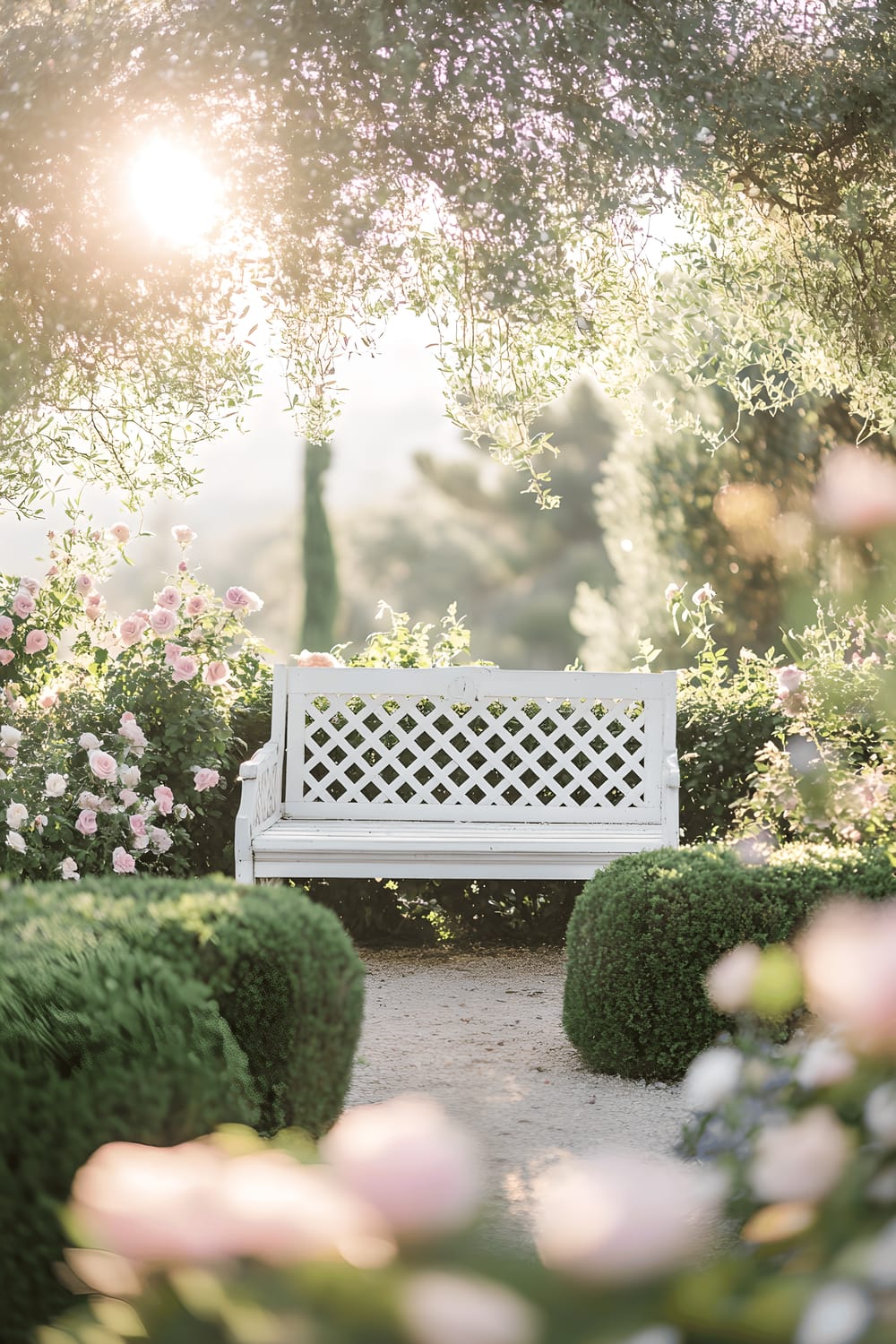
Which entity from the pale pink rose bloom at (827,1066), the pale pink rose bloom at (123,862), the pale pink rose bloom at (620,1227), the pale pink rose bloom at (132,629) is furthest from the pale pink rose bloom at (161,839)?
the pale pink rose bloom at (620,1227)

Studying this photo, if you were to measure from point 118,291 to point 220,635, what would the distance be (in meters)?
1.64

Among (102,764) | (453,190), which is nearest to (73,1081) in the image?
(102,764)

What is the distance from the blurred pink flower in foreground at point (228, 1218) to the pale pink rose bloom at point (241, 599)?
16.9 ft

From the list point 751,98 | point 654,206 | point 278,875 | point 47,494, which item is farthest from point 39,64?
point 278,875

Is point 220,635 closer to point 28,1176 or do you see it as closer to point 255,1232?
point 28,1176

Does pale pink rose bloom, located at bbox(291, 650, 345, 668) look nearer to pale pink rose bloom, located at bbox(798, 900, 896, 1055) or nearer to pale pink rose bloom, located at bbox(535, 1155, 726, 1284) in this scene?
pale pink rose bloom, located at bbox(798, 900, 896, 1055)

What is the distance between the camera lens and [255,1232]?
694 millimetres

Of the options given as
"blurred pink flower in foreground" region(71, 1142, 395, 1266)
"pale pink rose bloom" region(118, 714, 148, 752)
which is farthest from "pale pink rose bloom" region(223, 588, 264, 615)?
"blurred pink flower in foreground" region(71, 1142, 395, 1266)

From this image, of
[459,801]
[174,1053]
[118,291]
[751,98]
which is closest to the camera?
[174,1053]

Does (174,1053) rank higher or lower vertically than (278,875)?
higher

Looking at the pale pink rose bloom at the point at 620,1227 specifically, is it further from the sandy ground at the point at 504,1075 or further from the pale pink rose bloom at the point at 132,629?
the pale pink rose bloom at the point at 132,629

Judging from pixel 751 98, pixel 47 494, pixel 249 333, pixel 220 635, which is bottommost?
pixel 220 635

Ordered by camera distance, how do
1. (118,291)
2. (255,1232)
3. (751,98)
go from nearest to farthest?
1. (255,1232)
2. (751,98)
3. (118,291)

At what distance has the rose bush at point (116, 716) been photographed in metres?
5.11
